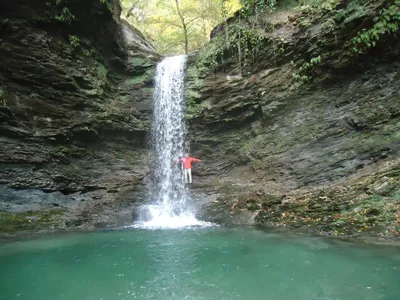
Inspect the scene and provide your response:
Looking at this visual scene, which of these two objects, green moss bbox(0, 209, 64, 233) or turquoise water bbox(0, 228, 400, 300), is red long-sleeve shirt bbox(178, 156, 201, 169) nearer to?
turquoise water bbox(0, 228, 400, 300)

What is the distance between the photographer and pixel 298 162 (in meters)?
10.8

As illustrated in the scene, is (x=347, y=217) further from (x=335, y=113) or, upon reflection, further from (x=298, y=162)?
(x=335, y=113)

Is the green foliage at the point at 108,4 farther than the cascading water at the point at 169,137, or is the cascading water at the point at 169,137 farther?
the green foliage at the point at 108,4

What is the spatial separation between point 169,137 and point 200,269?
8.90 metres

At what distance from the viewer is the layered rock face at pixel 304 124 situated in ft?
28.3

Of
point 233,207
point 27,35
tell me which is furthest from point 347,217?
point 27,35

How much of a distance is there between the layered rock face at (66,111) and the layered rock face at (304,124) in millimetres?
3174

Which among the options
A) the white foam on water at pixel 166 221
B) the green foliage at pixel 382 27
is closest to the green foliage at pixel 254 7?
the green foliage at pixel 382 27

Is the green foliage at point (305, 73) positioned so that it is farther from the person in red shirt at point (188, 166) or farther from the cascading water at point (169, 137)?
the cascading water at point (169, 137)

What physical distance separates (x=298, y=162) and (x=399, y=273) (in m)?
5.96

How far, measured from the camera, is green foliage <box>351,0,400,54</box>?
931cm

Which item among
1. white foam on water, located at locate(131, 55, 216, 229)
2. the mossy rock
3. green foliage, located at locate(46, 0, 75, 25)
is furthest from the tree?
the mossy rock

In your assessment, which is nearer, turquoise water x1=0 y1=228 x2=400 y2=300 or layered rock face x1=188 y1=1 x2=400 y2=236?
turquoise water x1=0 y1=228 x2=400 y2=300

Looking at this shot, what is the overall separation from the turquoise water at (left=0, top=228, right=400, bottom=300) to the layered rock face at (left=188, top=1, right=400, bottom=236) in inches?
70.9
